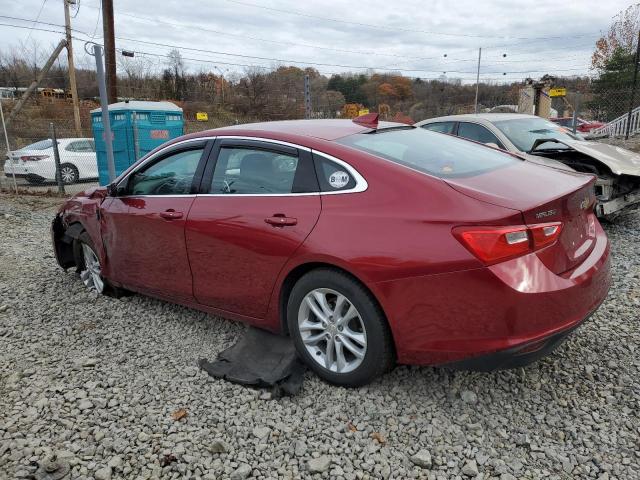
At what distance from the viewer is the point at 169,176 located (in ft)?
12.5

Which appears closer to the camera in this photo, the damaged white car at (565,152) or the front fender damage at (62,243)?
the front fender damage at (62,243)

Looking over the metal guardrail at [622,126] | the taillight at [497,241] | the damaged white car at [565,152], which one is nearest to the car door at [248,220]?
the taillight at [497,241]

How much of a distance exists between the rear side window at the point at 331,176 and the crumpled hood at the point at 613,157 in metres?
4.13

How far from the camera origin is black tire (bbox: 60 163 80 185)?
1398 cm

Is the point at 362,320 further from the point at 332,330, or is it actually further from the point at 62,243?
the point at 62,243

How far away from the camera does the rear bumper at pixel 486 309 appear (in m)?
2.31

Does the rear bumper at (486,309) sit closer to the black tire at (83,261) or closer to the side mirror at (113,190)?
Result: the side mirror at (113,190)

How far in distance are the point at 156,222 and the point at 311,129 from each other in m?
1.36

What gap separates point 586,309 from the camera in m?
2.57

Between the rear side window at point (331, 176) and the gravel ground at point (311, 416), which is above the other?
the rear side window at point (331, 176)

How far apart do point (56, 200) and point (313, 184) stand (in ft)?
32.6

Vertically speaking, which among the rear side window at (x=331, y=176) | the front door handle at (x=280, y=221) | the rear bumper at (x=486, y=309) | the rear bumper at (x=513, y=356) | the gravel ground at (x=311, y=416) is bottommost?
the gravel ground at (x=311, y=416)

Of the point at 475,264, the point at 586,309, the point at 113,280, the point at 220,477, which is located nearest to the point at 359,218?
the point at 475,264

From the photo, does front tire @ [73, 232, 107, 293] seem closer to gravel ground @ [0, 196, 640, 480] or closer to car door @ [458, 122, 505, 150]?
gravel ground @ [0, 196, 640, 480]
